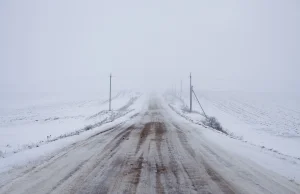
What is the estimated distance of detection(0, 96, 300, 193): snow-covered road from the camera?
6441 mm

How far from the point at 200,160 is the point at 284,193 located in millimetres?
3471

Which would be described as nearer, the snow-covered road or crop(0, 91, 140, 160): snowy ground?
the snow-covered road

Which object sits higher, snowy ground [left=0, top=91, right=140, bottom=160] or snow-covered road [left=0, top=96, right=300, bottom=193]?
snow-covered road [left=0, top=96, right=300, bottom=193]

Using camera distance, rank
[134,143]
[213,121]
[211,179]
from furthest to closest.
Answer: [213,121] < [134,143] < [211,179]

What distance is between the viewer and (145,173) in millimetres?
7688

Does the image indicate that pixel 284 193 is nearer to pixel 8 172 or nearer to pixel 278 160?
pixel 278 160

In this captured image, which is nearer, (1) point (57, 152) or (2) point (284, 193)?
(2) point (284, 193)

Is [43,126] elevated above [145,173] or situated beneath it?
situated beneath

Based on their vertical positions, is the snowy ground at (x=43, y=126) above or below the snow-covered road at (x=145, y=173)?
below

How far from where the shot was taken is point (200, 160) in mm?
9430

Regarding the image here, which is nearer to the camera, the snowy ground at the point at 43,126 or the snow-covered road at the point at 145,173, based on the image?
the snow-covered road at the point at 145,173

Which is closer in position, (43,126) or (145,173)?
(145,173)

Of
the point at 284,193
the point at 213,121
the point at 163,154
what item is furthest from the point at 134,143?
the point at 213,121

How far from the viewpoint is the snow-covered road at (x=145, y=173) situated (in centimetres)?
644
